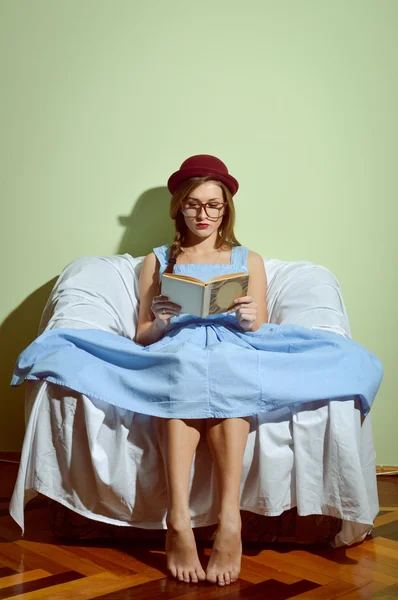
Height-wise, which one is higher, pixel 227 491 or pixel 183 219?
pixel 183 219

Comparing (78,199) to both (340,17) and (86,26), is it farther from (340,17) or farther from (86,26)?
(340,17)

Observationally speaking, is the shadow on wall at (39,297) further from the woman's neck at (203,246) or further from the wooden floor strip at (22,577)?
the wooden floor strip at (22,577)

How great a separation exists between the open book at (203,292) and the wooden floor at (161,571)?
63 centimetres

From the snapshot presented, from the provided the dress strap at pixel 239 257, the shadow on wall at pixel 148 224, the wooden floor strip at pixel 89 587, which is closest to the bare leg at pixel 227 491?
the wooden floor strip at pixel 89 587

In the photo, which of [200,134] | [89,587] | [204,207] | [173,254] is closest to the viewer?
[89,587]

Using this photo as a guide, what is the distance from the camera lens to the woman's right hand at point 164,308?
2.02 meters

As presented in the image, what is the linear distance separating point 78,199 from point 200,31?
791mm

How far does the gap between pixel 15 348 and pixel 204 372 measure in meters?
1.22

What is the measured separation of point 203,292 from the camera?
185 cm

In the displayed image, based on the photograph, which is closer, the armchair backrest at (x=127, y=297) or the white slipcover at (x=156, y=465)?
the white slipcover at (x=156, y=465)

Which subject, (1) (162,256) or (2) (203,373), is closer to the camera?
(2) (203,373)

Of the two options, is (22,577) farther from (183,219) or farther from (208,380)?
(183,219)

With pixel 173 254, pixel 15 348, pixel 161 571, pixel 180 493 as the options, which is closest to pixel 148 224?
pixel 173 254

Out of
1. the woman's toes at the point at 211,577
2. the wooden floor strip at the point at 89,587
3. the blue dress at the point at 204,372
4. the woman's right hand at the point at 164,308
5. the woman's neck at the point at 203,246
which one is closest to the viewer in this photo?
the wooden floor strip at the point at 89,587
